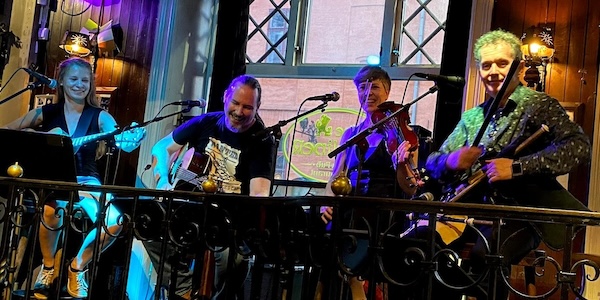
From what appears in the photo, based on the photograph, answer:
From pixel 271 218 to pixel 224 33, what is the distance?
4.16m

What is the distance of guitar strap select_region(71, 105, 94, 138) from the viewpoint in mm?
4535

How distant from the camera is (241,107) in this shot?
3.88 meters

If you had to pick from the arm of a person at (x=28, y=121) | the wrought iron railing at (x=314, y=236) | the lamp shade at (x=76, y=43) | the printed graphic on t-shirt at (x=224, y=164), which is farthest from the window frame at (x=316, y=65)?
the wrought iron railing at (x=314, y=236)

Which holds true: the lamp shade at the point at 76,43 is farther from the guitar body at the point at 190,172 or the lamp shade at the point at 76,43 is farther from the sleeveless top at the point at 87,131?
the guitar body at the point at 190,172

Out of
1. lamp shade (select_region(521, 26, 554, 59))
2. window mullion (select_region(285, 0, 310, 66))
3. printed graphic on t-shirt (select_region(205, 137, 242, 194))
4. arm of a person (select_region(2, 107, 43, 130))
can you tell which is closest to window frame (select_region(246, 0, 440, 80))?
window mullion (select_region(285, 0, 310, 66))

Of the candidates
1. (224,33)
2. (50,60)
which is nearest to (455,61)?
(224,33)

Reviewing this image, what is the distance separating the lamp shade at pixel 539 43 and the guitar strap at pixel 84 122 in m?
3.30

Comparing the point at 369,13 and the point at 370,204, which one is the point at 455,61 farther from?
the point at 370,204

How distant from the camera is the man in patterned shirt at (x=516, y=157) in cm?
259

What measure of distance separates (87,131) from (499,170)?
301cm

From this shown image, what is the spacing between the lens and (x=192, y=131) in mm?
4023

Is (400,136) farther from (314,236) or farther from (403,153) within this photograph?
(314,236)

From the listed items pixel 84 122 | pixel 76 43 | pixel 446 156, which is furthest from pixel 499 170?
pixel 76 43

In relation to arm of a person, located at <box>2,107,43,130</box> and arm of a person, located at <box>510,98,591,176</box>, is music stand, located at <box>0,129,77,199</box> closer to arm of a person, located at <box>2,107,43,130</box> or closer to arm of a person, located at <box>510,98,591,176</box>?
arm of a person, located at <box>2,107,43,130</box>
